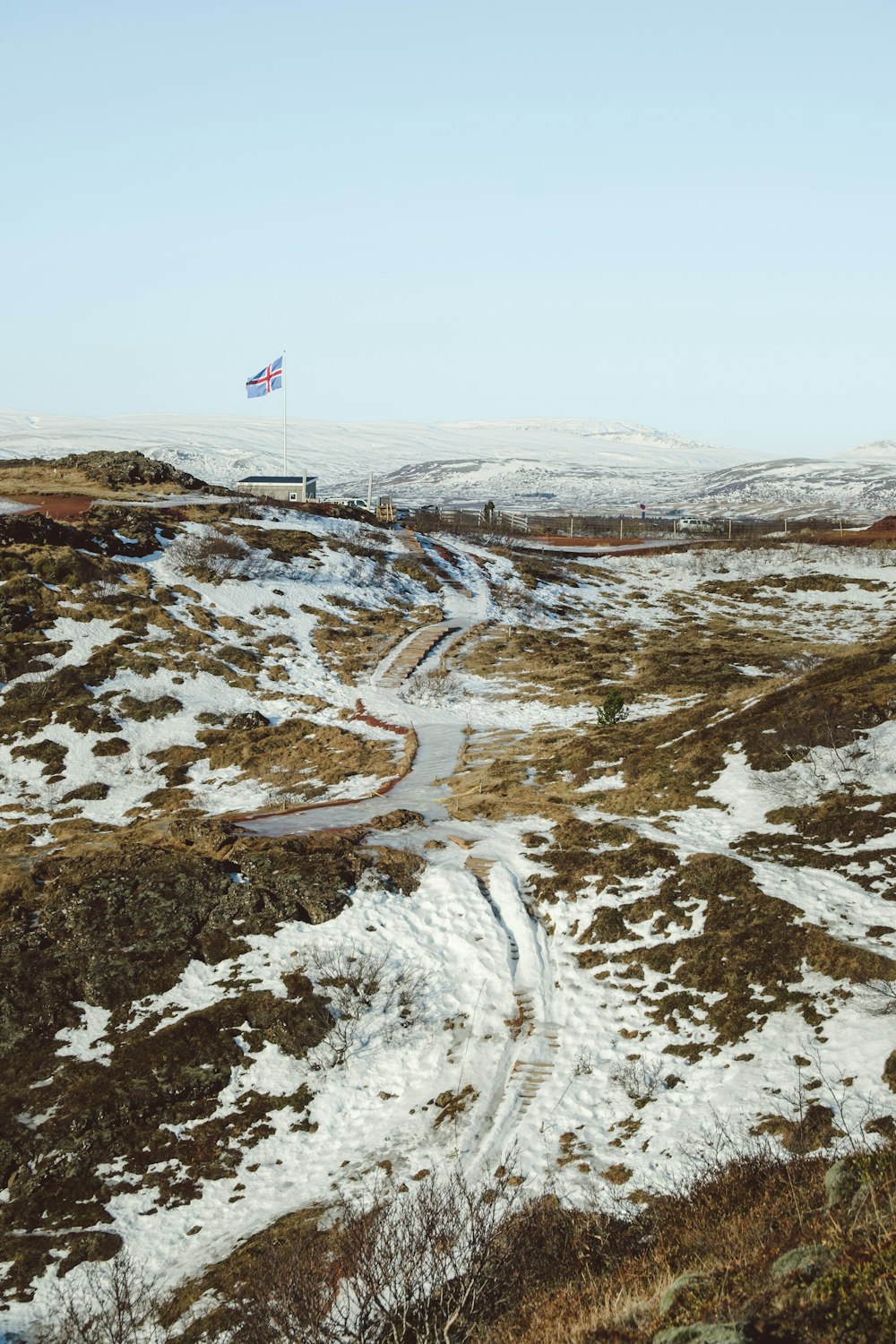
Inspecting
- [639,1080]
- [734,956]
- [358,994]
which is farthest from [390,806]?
[639,1080]

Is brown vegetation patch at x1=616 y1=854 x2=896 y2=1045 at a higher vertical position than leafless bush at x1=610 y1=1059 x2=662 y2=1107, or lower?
higher

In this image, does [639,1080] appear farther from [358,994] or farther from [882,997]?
[358,994]

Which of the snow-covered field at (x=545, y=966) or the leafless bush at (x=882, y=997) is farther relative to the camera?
the leafless bush at (x=882, y=997)

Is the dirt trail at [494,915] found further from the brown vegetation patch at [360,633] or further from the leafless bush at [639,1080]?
the brown vegetation patch at [360,633]

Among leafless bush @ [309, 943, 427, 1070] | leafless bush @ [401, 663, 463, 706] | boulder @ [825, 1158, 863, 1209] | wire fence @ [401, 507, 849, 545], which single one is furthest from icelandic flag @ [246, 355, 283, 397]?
boulder @ [825, 1158, 863, 1209]

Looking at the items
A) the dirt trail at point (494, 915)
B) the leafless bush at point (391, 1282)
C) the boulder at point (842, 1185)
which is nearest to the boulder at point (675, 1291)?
the boulder at point (842, 1185)

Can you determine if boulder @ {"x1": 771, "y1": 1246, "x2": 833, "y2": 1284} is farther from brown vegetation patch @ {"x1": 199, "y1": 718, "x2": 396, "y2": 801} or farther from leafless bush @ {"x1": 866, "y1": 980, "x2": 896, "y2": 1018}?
brown vegetation patch @ {"x1": 199, "y1": 718, "x2": 396, "y2": 801}
